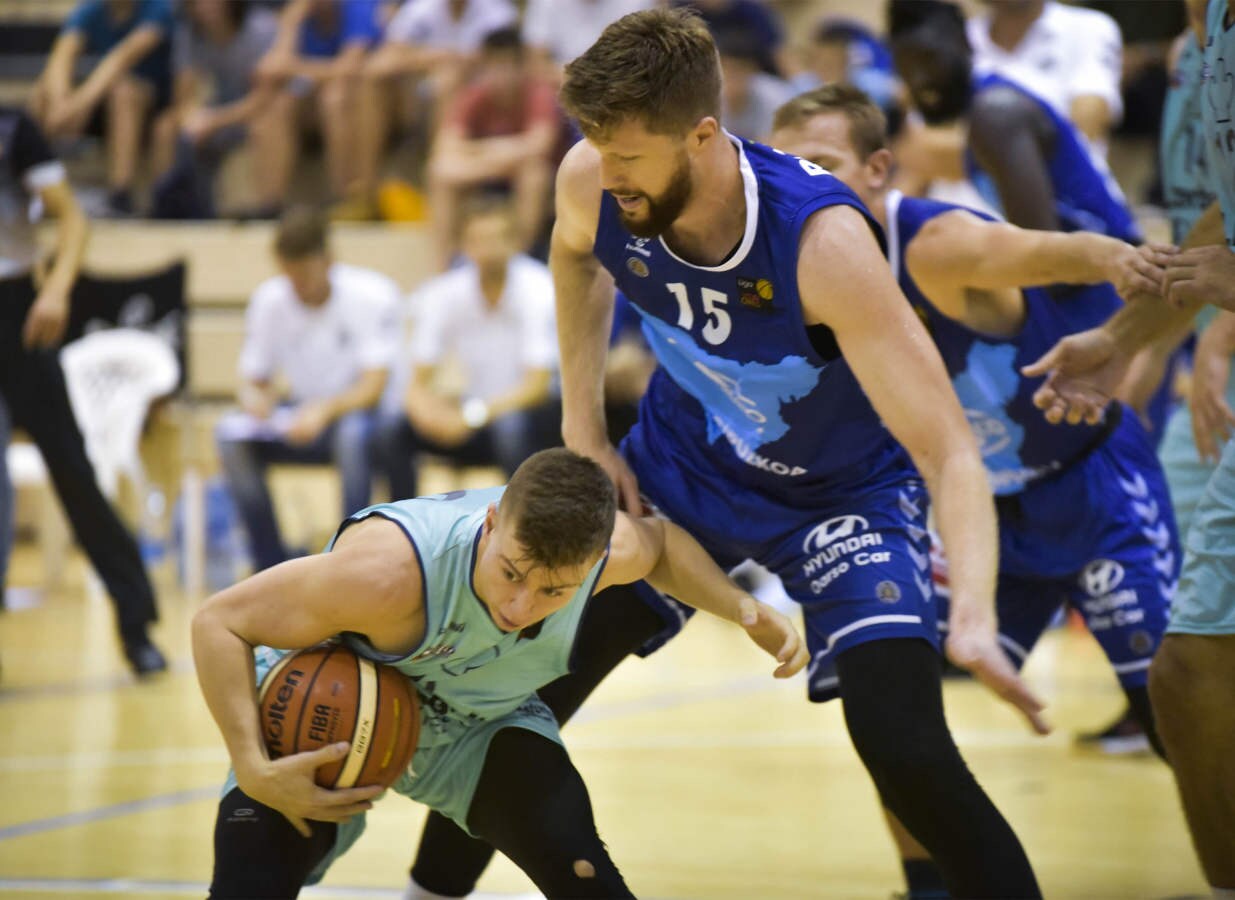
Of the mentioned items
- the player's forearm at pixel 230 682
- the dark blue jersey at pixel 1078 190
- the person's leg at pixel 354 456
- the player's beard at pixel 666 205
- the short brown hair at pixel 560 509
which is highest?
the player's beard at pixel 666 205

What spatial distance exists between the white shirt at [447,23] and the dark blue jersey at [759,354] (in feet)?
26.4

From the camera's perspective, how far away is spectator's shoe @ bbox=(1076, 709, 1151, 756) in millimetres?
5746

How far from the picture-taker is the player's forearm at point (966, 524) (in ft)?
8.95

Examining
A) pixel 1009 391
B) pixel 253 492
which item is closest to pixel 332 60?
pixel 253 492

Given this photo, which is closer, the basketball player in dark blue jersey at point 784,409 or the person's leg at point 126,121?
the basketball player in dark blue jersey at point 784,409

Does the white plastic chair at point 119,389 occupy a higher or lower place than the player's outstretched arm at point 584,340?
lower

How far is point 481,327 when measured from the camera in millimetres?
9367

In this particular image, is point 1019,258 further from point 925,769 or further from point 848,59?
point 848,59

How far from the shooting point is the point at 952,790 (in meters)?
2.89

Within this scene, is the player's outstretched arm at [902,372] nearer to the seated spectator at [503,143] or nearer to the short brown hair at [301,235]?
the short brown hair at [301,235]

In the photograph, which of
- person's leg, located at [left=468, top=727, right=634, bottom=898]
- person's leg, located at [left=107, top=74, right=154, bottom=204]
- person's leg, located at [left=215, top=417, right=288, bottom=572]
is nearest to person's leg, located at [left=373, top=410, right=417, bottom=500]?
person's leg, located at [left=215, top=417, right=288, bottom=572]

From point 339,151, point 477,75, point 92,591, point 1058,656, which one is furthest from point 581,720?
point 339,151

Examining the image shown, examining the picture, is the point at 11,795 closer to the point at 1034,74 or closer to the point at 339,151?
the point at 1034,74

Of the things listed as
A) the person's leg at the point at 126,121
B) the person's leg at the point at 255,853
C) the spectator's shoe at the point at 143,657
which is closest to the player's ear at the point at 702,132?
the person's leg at the point at 255,853
